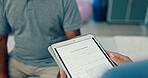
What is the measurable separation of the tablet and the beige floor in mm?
1206

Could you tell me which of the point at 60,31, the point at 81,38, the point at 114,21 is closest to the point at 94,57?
the point at 81,38

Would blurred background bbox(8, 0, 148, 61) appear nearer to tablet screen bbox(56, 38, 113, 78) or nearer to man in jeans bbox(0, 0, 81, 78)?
man in jeans bbox(0, 0, 81, 78)

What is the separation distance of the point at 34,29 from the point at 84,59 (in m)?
0.32

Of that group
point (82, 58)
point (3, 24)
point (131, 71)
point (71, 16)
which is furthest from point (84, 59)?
point (3, 24)

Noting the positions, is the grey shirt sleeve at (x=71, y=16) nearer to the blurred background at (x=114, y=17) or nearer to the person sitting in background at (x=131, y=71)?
the person sitting in background at (x=131, y=71)

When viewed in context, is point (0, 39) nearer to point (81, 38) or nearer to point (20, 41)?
point (20, 41)

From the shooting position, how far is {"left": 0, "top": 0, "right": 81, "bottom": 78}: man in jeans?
42.4 inches

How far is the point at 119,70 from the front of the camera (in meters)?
0.57

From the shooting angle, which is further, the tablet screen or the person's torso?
the person's torso

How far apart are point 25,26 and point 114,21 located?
1421 millimetres

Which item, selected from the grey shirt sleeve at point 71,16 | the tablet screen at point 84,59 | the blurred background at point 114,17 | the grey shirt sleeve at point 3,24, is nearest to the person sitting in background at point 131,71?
the tablet screen at point 84,59

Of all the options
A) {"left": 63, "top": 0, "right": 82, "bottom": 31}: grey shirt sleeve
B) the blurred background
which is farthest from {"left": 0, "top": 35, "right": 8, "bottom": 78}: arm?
the blurred background

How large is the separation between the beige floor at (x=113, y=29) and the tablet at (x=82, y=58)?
3.96 feet

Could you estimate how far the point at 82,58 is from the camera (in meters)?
0.93
